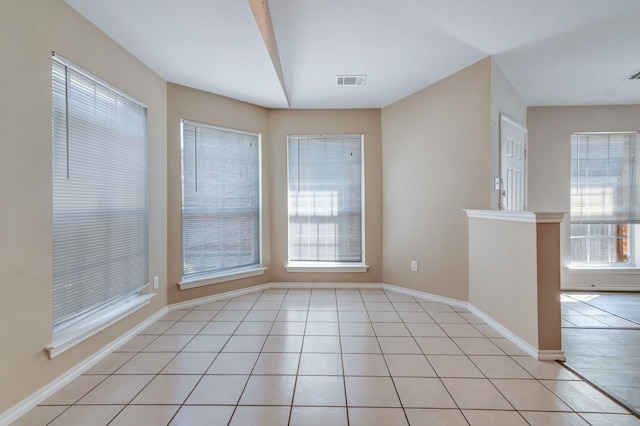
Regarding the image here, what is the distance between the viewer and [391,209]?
3842 mm

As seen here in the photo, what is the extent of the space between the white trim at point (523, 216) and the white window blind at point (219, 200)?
261cm

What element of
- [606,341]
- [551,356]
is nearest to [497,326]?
[551,356]

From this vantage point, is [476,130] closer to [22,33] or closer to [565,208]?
[565,208]

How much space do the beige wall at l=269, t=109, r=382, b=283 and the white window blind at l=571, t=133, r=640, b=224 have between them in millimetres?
2665

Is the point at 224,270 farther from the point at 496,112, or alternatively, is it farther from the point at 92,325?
the point at 496,112

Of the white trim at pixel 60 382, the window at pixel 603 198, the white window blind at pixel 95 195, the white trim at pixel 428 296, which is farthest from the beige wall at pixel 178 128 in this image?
the window at pixel 603 198

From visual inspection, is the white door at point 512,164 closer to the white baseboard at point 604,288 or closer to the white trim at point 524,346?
the white trim at point 524,346

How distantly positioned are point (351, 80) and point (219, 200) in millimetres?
2022

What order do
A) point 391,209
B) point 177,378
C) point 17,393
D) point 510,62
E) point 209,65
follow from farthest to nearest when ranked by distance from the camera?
point 391,209
point 510,62
point 209,65
point 177,378
point 17,393

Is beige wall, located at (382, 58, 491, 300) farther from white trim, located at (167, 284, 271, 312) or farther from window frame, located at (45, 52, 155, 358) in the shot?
window frame, located at (45, 52, 155, 358)

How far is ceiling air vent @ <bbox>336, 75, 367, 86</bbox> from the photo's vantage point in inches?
121

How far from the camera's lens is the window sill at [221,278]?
3.19 metres

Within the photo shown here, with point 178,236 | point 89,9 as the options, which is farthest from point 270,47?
point 178,236

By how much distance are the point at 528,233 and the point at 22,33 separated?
3417mm
